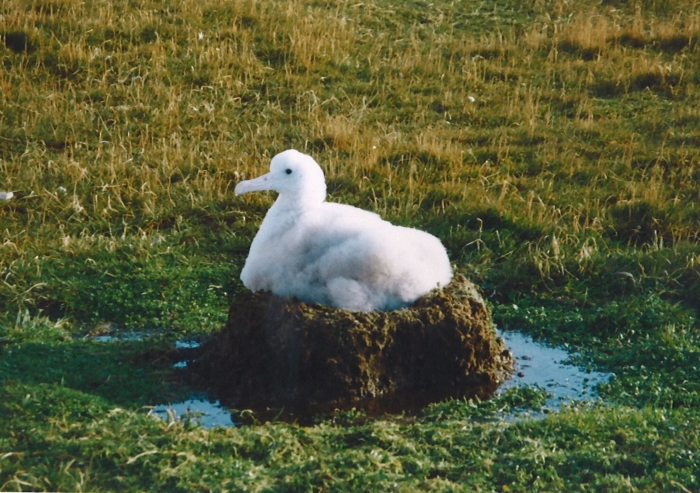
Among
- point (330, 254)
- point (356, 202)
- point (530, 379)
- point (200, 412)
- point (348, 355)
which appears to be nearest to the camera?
point (200, 412)

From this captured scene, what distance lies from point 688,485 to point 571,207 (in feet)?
12.8

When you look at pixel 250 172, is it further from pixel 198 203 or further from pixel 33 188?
pixel 33 188

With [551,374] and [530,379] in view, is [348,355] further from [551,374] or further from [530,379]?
[551,374]

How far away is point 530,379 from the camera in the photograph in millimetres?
6125

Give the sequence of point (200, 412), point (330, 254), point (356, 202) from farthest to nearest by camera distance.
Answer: point (356, 202)
point (330, 254)
point (200, 412)

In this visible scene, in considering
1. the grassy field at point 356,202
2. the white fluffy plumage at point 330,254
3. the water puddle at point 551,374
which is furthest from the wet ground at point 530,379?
the white fluffy plumage at point 330,254

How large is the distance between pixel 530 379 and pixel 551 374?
0.16 meters

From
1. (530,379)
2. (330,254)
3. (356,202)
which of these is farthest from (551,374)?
(356,202)

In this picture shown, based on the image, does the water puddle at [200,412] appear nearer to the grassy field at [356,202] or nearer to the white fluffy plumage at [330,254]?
the grassy field at [356,202]

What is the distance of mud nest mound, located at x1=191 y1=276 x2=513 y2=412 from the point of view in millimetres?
5664

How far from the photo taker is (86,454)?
4684mm

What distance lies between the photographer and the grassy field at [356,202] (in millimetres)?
4871

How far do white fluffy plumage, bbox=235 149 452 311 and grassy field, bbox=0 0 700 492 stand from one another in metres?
0.68

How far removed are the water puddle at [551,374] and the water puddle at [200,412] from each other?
4.93ft
